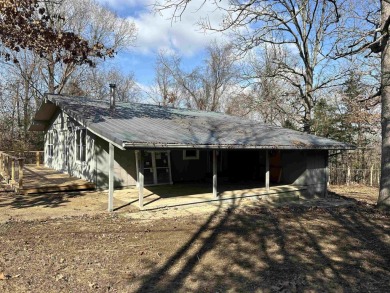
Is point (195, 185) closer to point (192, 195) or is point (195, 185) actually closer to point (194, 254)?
point (192, 195)

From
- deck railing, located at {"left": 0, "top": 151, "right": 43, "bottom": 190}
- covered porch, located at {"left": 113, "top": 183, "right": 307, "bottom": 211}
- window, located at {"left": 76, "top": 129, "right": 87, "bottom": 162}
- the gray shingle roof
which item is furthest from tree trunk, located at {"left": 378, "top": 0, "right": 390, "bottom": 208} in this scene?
deck railing, located at {"left": 0, "top": 151, "right": 43, "bottom": 190}

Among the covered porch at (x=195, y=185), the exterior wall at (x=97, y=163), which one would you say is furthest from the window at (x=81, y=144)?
the covered porch at (x=195, y=185)

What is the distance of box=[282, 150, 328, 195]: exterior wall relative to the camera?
13.7 metres

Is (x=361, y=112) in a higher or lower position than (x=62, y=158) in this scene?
higher

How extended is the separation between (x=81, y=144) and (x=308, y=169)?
886 centimetres

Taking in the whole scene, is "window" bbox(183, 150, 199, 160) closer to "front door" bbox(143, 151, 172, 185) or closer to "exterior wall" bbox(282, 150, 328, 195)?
"front door" bbox(143, 151, 172, 185)

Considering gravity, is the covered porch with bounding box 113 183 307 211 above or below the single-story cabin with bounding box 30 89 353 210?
below

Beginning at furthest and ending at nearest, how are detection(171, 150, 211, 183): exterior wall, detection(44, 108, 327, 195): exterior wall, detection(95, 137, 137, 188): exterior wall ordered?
detection(171, 150, 211, 183): exterior wall, detection(44, 108, 327, 195): exterior wall, detection(95, 137, 137, 188): exterior wall

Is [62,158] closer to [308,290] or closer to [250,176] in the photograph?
[250,176]

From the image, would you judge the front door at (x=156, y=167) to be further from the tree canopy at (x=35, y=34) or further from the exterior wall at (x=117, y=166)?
the tree canopy at (x=35, y=34)

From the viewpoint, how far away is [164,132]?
1021 cm

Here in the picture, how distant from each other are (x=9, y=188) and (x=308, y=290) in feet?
35.1

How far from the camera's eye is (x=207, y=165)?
1553cm

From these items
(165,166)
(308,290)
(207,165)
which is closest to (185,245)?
(308,290)
